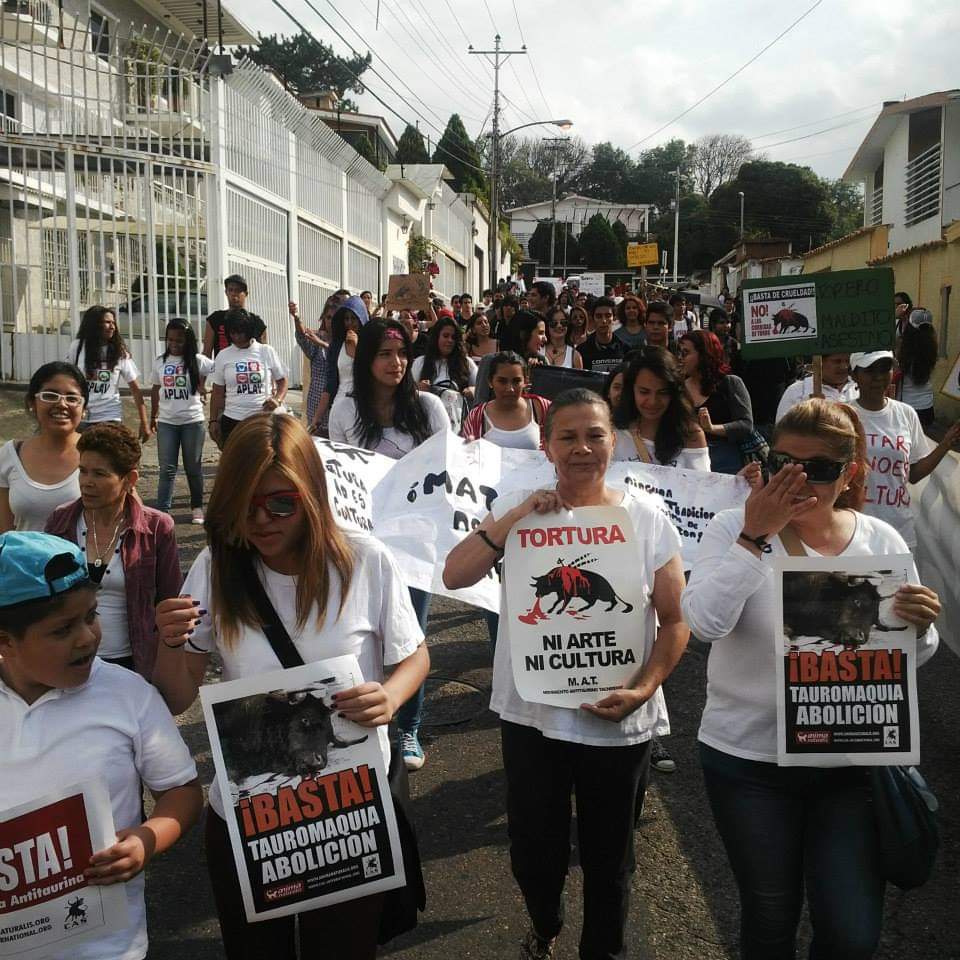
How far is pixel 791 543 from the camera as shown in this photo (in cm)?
286

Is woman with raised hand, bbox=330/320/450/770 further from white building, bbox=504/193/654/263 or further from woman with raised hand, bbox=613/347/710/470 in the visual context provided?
white building, bbox=504/193/654/263

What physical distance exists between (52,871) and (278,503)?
93 cm

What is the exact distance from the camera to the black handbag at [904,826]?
262 cm

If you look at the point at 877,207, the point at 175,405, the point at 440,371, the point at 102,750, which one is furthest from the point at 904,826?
the point at 877,207

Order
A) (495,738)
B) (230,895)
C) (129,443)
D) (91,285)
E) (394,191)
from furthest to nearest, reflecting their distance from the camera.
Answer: (394,191), (91,285), (495,738), (129,443), (230,895)

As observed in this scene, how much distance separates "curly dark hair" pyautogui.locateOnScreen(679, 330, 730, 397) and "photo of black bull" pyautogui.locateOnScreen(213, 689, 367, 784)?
15.4 feet

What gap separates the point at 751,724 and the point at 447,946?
4.81ft

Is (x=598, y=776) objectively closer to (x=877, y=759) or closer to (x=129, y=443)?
(x=877, y=759)

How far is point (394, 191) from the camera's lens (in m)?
34.5

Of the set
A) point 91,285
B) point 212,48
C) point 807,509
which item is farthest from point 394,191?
point 807,509

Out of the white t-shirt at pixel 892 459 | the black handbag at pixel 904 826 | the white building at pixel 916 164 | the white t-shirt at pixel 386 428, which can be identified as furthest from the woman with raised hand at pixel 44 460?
the white building at pixel 916 164

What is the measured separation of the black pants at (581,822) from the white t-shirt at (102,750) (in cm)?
112

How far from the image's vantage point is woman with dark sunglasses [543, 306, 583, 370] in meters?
10.3

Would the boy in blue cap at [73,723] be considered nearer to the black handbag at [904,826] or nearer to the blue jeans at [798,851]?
the blue jeans at [798,851]
